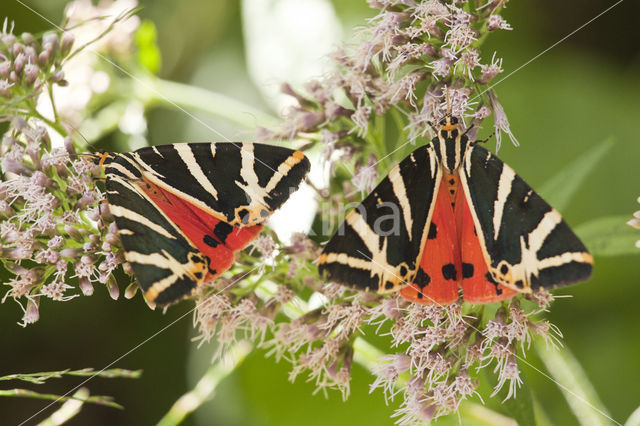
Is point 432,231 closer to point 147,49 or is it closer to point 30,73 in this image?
point 30,73

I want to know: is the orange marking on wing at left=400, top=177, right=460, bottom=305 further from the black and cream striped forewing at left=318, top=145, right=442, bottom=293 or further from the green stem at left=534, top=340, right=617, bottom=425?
the green stem at left=534, top=340, right=617, bottom=425

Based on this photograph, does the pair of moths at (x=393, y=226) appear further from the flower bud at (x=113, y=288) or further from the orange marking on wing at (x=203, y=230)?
the flower bud at (x=113, y=288)

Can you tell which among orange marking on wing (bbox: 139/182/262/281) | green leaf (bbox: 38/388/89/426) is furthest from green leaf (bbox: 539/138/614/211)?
green leaf (bbox: 38/388/89/426)

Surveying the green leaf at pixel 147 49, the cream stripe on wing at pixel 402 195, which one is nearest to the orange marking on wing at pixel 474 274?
the cream stripe on wing at pixel 402 195

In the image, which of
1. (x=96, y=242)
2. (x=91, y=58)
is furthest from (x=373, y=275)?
(x=91, y=58)

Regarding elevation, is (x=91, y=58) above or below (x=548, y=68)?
above

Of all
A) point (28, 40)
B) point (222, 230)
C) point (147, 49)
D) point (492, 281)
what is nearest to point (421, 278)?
point (492, 281)

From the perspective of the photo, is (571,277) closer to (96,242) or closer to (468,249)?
(468,249)
